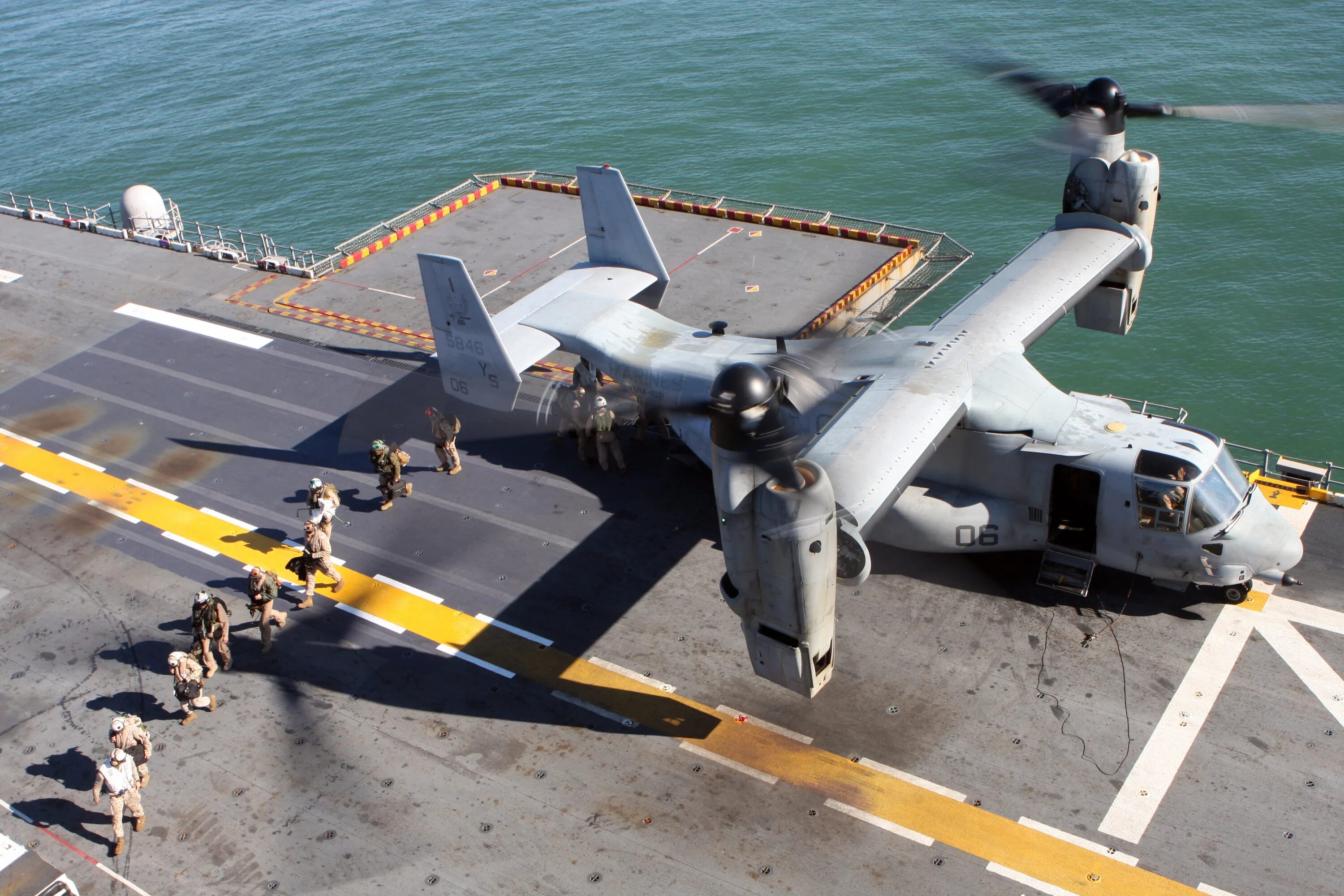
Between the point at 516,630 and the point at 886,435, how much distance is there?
951 cm

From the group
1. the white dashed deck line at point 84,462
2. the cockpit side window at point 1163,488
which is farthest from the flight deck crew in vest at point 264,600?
the cockpit side window at point 1163,488

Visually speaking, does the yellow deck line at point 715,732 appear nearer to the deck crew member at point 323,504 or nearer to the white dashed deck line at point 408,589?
the white dashed deck line at point 408,589

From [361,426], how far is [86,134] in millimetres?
53801

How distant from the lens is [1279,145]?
5812 centimetres

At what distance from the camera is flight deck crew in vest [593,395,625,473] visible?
28.7 metres

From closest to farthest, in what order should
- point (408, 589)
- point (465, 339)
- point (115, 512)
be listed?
point (408, 589)
point (465, 339)
point (115, 512)

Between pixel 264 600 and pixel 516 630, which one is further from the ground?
pixel 264 600

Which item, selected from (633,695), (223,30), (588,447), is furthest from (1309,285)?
(223,30)

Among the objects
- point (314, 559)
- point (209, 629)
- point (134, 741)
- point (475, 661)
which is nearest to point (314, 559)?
point (314, 559)

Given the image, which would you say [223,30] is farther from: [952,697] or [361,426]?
[952,697]

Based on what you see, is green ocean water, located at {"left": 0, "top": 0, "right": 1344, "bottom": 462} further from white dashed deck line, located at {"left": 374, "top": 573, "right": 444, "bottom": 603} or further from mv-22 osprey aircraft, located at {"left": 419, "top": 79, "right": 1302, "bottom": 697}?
white dashed deck line, located at {"left": 374, "top": 573, "right": 444, "bottom": 603}

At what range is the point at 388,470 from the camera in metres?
28.2

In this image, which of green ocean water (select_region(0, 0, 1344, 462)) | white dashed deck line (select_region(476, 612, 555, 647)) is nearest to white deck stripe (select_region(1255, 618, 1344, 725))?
white dashed deck line (select_region(476, 612, 555, 647))

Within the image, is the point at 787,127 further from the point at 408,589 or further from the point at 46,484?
the point at 408,589
